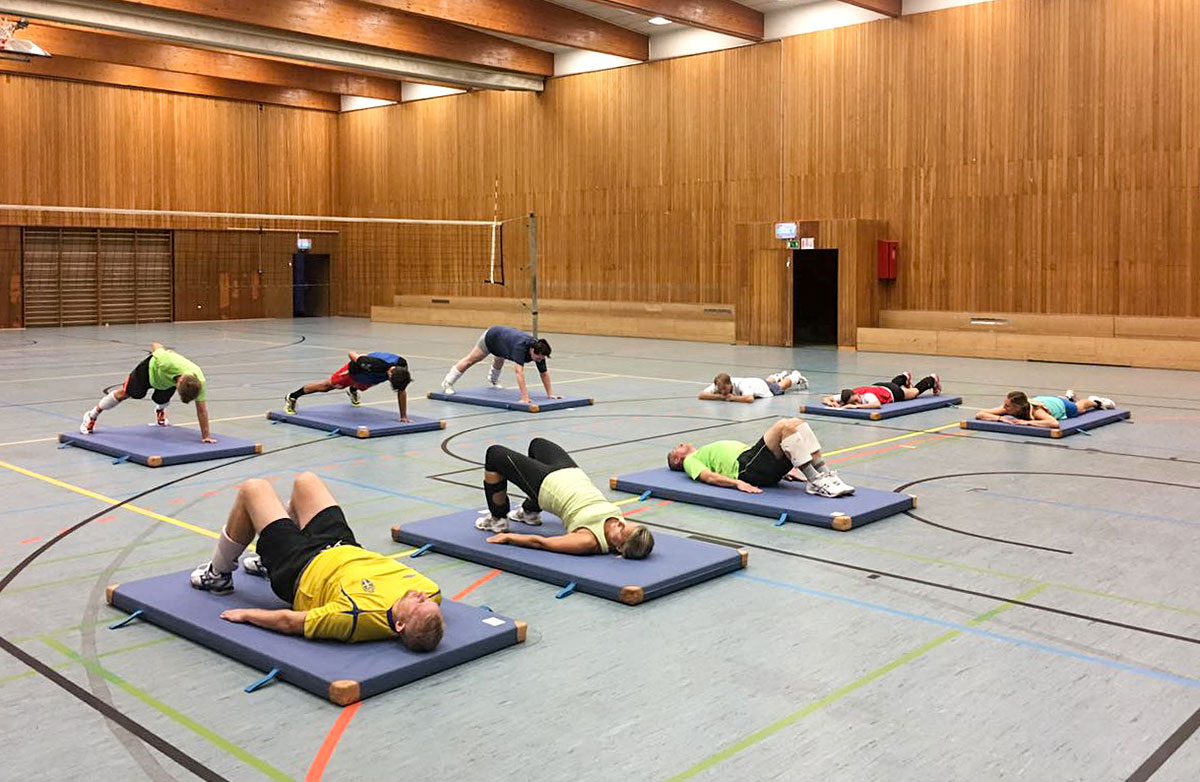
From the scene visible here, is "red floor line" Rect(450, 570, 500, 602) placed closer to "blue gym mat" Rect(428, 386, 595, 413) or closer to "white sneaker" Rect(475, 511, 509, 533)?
"white sneaker" Rect(475, 511, 509, 533)

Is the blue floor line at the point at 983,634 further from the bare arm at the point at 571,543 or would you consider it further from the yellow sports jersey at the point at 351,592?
the yellow sports jersey at the point at 351,592

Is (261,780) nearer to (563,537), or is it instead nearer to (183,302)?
(563,537)

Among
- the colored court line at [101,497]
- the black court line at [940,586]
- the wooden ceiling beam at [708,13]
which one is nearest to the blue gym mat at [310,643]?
the colored court line at [101,497]

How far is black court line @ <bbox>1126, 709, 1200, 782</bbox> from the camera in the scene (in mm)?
3852

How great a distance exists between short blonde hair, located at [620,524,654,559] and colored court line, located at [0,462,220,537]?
292 cm

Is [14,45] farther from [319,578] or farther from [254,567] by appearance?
[319,578]

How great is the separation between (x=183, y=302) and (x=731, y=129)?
1699 centimetres

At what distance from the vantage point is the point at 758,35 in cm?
2397

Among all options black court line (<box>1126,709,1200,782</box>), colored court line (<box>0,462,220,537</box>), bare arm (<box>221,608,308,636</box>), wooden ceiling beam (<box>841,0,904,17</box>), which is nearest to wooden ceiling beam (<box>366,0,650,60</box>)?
wooden ceiling beam (<box>841,0,904,17</box>)

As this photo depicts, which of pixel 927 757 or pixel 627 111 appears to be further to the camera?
pixel 627 111

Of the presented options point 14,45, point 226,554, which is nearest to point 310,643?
point 226,554

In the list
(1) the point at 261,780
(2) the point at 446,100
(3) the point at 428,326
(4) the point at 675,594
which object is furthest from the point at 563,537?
(2) the point at 446,100

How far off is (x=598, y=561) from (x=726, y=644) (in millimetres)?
1272

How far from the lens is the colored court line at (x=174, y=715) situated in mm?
3949
